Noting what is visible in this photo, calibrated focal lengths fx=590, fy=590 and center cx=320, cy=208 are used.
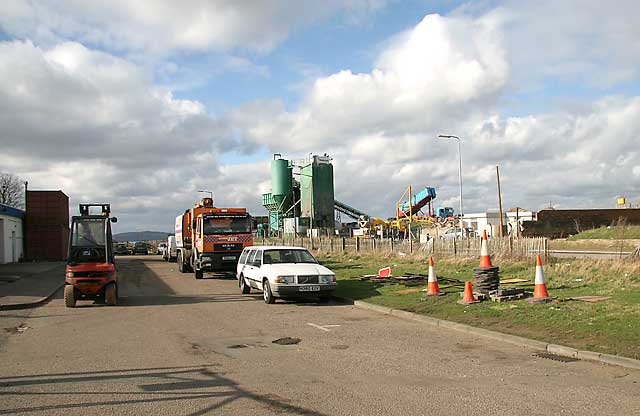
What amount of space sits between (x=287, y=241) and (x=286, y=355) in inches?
1575

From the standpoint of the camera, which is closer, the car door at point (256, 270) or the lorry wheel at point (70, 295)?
the lorry wheel at point (70, 295)

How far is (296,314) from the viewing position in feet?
45.6

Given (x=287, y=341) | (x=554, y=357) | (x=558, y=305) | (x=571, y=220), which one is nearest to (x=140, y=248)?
(x=571, y=220)

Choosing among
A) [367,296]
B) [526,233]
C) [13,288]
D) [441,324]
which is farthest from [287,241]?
[441,324]

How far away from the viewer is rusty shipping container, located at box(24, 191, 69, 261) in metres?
46.7

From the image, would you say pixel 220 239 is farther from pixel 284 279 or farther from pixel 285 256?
pixel 284 279

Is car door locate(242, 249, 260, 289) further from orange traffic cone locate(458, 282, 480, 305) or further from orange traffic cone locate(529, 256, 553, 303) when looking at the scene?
orange traffic cone locate(529, 256, 553, 303)

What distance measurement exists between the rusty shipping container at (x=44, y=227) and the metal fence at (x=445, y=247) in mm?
21361

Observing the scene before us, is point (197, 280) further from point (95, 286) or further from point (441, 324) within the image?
point (441, 324)

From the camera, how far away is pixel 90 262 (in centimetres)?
1595

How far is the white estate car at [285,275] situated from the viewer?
15.5 m

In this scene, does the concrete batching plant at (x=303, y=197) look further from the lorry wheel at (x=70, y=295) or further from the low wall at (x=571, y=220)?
the lorry wheel at (x=70, y=295)

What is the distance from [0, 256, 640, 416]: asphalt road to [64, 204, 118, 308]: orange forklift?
264 cm

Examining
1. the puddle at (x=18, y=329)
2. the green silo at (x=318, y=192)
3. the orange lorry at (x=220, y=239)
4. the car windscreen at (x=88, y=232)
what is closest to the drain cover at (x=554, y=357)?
the puddle at (x=18, y=329)
